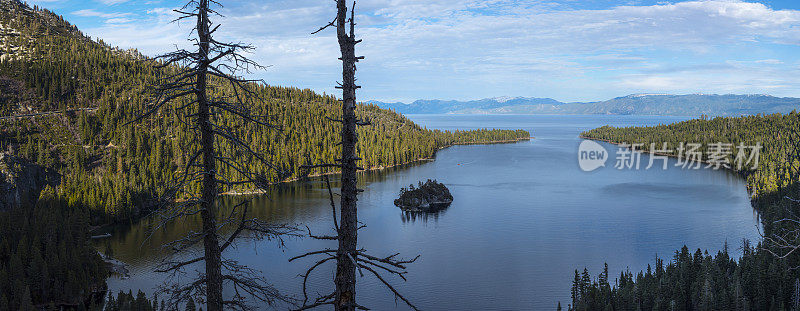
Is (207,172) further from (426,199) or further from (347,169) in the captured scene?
(426,199)

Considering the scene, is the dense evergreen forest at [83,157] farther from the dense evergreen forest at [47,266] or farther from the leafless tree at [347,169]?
the leafless tree at [347,169]

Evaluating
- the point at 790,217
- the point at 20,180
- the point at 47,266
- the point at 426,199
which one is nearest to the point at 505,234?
the point at 426,199

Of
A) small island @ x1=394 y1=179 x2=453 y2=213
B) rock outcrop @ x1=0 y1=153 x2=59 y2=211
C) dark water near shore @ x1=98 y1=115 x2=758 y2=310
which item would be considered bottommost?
dark water near shore @ x1=98 y1=115 x2=758 y2=310

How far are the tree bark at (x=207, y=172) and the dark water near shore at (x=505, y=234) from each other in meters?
23.7

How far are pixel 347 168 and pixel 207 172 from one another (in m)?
5.15

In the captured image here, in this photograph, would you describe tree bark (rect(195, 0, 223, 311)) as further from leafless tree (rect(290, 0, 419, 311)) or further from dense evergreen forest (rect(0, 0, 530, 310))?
leafless tree (rect(290, 0, 419, 311))

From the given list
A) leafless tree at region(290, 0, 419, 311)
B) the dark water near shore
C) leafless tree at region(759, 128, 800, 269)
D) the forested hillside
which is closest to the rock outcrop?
the forested hillside

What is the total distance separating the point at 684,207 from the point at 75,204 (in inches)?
4819

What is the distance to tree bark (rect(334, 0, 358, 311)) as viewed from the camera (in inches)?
435

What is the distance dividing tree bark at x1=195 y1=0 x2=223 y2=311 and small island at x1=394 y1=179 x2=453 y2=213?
9100 cm

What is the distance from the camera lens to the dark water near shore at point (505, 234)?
60281mm

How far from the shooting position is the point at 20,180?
377ft

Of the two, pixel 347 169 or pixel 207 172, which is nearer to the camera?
pixel 347 169

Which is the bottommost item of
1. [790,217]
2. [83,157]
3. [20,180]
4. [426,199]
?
[790,217]
